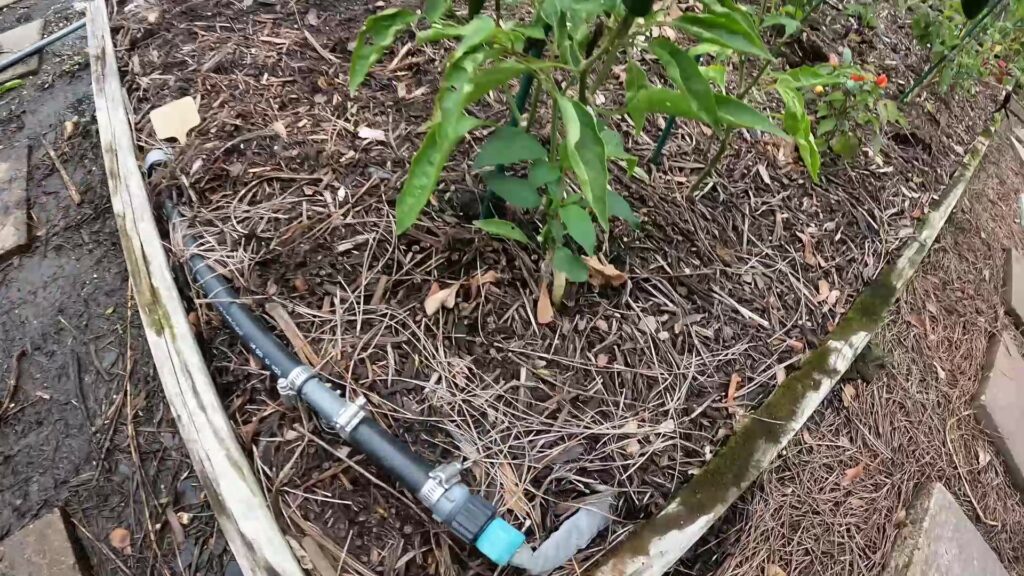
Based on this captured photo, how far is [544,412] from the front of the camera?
118cm

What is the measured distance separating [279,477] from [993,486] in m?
1.93

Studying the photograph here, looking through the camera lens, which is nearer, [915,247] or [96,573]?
[96,573]

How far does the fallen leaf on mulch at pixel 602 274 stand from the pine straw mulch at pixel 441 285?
37mm

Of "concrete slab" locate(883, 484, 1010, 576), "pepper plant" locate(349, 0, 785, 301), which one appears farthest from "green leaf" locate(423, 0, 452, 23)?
"concrete slab" locate(883, 484, 1010, 576)

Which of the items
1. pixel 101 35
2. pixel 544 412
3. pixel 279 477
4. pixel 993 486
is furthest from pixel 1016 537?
pixel 101 35

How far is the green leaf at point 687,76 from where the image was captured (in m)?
0.86

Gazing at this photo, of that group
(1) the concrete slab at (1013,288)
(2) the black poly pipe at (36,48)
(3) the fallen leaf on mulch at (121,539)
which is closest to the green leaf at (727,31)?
(3) the fallen leaf on mulch at (121,539)

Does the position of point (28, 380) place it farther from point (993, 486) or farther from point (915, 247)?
point (993, 486)

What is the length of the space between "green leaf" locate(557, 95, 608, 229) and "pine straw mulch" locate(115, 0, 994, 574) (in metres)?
0.44

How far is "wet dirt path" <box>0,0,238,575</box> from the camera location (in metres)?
1.24

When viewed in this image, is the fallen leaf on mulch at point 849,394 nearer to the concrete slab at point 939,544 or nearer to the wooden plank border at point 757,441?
the wooden plank border at point 757,441

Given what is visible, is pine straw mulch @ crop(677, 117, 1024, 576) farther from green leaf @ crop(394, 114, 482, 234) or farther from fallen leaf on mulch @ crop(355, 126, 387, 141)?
fallen leaf on mulch @ crop(355, 126, 387, 141)

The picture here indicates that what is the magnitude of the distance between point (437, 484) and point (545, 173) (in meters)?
0.58

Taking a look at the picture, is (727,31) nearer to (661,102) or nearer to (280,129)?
(661,102)
